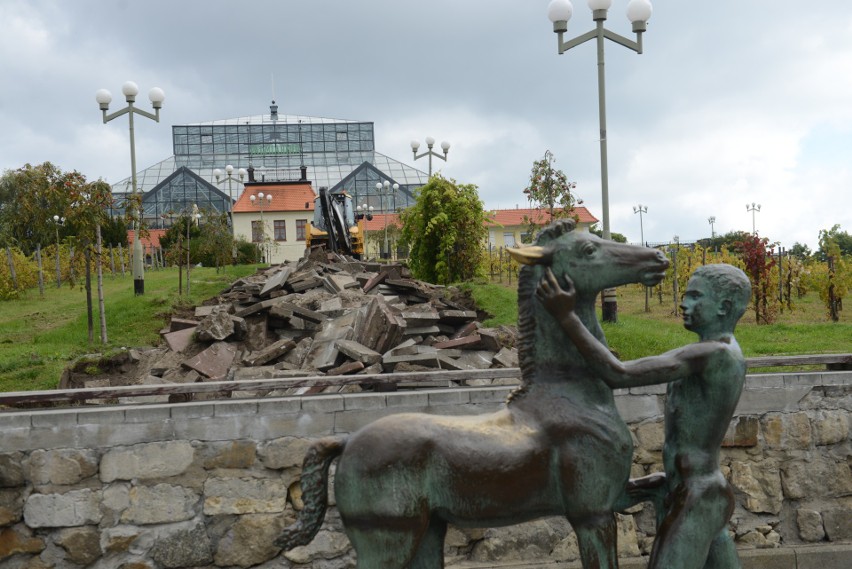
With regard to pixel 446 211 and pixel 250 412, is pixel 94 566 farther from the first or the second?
pixel 446 211

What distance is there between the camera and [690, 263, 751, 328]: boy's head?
2.82 m

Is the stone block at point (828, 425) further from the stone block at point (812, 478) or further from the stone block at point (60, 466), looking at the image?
the stone block at point (60, 466)

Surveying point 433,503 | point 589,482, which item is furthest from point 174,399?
point 589,482

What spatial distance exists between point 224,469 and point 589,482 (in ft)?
9.98

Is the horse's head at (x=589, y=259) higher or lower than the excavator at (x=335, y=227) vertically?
lower

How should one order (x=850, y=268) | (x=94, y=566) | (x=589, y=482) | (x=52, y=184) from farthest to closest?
1. (x=850, y=268)
2. (x=52, y=184)
3. (x=94, y=566)
4. (x=589, y=482)

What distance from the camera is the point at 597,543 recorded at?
8.60 feet

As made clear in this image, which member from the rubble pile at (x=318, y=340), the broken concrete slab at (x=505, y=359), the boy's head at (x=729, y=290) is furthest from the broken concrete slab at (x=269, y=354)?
the boy's head at (x=729, y=290)

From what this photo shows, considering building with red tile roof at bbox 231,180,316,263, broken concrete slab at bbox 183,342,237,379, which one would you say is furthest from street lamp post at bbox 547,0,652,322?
building with red tile roof at bbox 231,180,316,263

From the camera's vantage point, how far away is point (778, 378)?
5.32m

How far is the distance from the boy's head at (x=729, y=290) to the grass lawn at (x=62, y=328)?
7.92 m

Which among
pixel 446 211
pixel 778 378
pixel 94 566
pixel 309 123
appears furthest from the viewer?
pixel 309 123

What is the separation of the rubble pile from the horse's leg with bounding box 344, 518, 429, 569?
442cm

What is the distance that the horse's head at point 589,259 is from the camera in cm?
270
